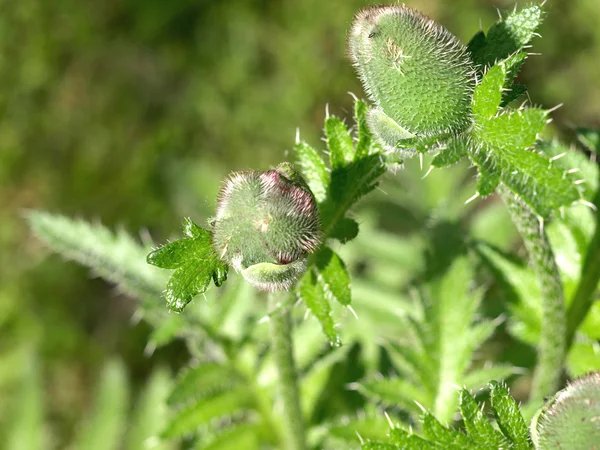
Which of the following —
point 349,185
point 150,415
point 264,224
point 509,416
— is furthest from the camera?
point 150,415

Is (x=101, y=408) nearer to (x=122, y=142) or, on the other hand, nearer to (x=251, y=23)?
(x=122, y=142)

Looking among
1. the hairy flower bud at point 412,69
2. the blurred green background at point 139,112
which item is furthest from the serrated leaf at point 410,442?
the blurred green background at point 139,112

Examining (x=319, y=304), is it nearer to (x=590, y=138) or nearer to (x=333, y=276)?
(x=333, y=276)

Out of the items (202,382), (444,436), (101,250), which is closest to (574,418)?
(444,436)

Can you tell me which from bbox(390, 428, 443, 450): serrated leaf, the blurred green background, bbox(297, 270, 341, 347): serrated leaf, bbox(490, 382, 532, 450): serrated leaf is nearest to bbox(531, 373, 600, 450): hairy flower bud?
bbox(490, 382, 532, 450): serrated leaf

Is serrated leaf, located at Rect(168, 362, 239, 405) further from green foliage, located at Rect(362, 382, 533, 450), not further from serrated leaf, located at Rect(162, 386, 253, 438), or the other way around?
green foliage, located at Rect(362, 382, 533, 450)

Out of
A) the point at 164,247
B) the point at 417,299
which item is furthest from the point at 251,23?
the point at 164,247

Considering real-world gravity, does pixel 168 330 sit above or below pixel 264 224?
above
